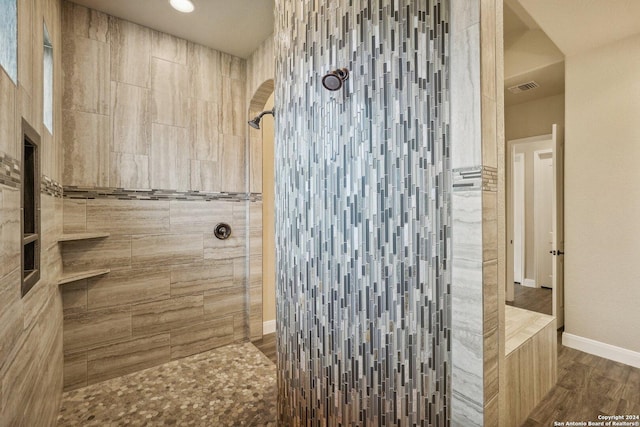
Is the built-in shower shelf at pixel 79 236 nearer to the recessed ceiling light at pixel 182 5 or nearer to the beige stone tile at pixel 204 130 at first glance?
the beige stone tile at pixel 204 130

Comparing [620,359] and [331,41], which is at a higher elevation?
[331,41]

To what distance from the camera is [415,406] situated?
3.48 feet

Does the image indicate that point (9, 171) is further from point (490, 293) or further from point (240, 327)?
point (240, 327)

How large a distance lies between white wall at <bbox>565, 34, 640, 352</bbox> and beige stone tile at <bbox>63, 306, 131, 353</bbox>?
4025mm

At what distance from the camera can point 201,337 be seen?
110 inches

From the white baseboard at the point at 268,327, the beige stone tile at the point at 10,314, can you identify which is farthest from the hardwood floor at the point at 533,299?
the beige stone tile at the point at 10,314

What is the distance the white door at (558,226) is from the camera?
9.76ft

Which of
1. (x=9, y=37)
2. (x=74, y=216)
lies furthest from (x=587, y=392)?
(x=74, y=216)

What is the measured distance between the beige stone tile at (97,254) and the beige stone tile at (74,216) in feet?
0.35

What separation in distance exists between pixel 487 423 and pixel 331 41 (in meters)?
1.61

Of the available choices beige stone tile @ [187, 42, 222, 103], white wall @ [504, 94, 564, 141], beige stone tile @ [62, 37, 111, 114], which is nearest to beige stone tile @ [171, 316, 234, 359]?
beige stone tile @ [62, 37, 111, 114]

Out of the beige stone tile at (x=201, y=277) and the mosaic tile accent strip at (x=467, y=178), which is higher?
the mosaic tile accent strip at (x=467, y=178)

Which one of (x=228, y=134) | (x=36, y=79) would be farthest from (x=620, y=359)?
(x=36, y=79)

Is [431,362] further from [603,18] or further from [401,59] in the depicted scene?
[603,18]
